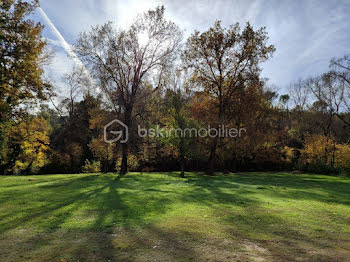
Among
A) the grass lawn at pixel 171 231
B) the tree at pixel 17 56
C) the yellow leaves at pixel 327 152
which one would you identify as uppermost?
the tree at pixel 17 56

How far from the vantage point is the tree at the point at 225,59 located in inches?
909

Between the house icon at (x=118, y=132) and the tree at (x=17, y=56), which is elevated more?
the tree at (x=17, y=56)

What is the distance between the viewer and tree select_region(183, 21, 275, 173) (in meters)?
23.1

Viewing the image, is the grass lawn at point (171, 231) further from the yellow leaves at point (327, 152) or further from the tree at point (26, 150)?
the yellow leaves at point (327, 152)

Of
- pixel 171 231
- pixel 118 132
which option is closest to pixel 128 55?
pixel 118 132

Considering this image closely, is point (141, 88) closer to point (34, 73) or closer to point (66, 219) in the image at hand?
point (34, 73)

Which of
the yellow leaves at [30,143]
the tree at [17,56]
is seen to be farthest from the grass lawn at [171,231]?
the yellow leaves at [30,143]

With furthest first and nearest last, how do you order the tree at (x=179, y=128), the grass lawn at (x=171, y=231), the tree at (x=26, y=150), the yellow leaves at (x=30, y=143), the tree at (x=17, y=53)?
the tree at (x=26, y=150) → the yellow leaves at (x=30, y=143) → the tree at (x=179, y=128) → the tree at (x=17, y=53) → the grass lawn at (x=171, y=231)

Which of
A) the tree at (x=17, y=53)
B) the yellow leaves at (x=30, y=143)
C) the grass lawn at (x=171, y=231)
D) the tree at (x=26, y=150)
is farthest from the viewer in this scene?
the tree at (x=26, y=150)

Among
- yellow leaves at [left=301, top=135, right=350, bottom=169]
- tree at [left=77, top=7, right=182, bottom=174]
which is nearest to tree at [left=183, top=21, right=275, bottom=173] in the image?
tree at [left=77, top=7, right=182, bottom=174]

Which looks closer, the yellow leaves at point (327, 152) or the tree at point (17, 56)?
the tree at point (17, 56)

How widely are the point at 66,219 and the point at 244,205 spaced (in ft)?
18.3

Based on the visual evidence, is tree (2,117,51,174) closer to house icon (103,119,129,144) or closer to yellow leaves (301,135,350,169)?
house icon (103,119,129,144)

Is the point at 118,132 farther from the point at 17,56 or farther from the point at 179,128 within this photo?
the point at 17,56
